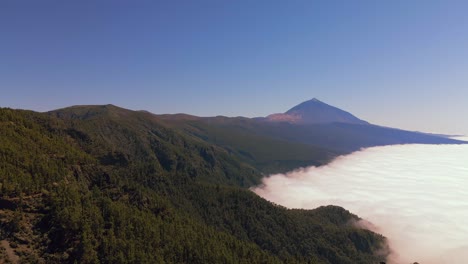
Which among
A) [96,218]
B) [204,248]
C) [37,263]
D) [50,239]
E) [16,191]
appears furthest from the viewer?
[204,248]

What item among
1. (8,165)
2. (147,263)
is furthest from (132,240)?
(8,165)

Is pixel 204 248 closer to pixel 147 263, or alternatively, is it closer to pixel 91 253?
pixel 147 263

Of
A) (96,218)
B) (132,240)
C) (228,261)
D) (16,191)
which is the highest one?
(16,191)

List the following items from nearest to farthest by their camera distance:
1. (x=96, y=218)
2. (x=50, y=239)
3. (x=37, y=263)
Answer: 1. (x=37, y=263)
2. (x=50, y=239)
3. (x=96, y=218)

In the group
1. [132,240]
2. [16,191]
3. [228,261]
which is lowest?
[228,261]

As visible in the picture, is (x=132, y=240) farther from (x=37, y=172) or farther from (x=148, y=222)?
(x=37, y=172)

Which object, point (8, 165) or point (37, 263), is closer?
point (37, 263)

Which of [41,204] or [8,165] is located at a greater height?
[8,165]

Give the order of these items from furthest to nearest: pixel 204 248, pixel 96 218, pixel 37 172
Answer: pixel 204 248 < pixel 37 172 < pixel 96 218

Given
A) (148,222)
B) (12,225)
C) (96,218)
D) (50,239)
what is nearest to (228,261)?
(148,222)
